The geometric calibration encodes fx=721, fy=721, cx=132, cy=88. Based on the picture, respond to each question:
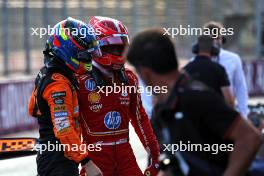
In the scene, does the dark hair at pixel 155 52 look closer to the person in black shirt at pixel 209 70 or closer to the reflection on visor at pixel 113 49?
the reflection on visor at pixel 113 49

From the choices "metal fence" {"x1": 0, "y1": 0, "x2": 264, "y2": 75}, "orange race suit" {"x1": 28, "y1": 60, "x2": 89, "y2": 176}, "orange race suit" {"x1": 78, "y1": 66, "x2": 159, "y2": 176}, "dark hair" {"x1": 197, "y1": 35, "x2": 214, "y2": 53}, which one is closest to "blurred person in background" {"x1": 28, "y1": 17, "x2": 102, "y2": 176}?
"orange race suit" {"x1": 28, "y1": 60, "x2": 89, "y2": 176}

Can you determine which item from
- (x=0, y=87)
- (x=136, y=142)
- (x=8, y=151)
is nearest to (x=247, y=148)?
(x=8, y=151)

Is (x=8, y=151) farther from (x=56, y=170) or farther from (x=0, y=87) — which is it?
(x=0, y=87)

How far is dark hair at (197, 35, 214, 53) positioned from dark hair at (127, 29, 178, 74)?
145 inches

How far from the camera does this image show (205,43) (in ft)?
23.2

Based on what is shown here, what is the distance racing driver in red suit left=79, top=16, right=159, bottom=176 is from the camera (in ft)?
16.3

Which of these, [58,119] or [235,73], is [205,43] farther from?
[58,119]

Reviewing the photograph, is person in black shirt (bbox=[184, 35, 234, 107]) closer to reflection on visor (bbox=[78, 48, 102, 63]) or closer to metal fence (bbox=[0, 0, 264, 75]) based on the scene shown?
reflection on visor (bbox=[78, 48, 102, 63])

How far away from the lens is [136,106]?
519cm

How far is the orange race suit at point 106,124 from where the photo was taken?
4.96 meters

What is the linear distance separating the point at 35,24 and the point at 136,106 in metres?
11.5

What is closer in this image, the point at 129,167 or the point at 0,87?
the point at 129,167

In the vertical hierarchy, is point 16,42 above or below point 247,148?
below

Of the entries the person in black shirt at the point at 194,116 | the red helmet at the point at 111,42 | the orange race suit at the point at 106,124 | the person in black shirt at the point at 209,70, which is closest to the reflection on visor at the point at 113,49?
the red helmet at the point at 111,42
